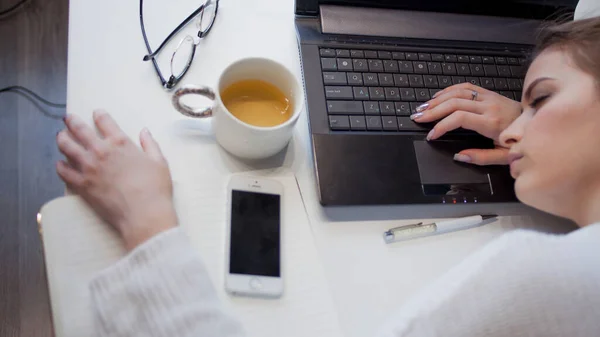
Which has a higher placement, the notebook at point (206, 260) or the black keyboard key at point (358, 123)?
the black keyboard key at point (358, 123)

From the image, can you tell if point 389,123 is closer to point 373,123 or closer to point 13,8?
point 373,123

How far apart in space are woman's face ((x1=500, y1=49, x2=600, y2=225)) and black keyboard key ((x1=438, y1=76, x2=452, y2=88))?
0.13 meters

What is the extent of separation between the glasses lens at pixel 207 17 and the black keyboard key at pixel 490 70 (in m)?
0.42

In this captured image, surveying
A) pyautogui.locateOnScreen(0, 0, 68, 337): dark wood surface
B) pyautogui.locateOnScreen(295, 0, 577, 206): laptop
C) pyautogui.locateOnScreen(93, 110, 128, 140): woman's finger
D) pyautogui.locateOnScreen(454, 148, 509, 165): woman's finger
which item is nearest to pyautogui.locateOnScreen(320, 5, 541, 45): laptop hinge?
pyautogui.locateOnScreen(295, 0, 577, 206): laptop

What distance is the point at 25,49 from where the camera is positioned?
49.3 inches

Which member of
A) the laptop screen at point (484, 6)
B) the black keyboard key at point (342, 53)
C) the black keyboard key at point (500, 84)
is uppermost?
the laptop screen at point (484, 6)

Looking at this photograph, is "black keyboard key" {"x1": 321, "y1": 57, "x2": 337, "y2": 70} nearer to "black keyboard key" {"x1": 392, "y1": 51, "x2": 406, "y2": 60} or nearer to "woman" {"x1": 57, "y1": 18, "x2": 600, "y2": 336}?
"black keyboard key" {"x1": 392, "y1": 51, "x2": 406, "y2": 60}

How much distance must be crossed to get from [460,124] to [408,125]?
0.07m

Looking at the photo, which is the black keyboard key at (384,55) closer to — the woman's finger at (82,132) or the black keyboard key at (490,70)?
the black keyboard key at (490,70)

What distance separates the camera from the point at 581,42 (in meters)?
0.61

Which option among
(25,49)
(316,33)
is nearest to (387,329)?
(316,33)

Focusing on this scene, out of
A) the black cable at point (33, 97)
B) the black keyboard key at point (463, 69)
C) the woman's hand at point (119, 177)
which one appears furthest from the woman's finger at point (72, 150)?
the black cable at point (33, 97)

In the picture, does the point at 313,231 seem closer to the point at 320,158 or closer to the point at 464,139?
the point at 320,158

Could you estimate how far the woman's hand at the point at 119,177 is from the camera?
518mm
